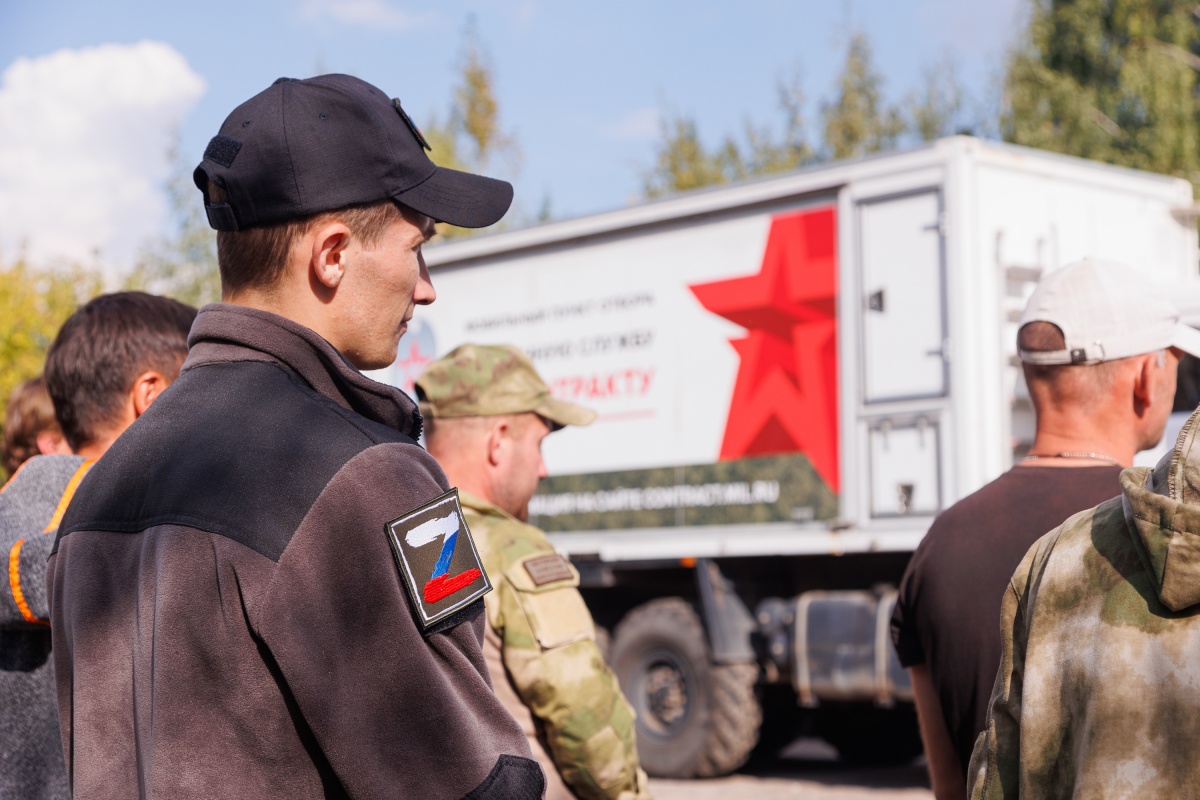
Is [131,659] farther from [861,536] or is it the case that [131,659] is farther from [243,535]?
[861,536]

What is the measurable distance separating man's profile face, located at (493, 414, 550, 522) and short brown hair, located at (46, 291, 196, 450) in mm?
878

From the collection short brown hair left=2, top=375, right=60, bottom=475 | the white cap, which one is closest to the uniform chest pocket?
the white cap

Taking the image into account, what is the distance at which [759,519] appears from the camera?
31.9ft

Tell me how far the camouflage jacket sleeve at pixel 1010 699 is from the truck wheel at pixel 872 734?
29.5 feet

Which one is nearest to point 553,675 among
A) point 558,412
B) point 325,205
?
point 558,412

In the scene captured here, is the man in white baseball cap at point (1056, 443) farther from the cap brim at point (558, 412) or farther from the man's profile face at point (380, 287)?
the man's profile face at point (380, 287)

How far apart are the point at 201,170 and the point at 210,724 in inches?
28.3

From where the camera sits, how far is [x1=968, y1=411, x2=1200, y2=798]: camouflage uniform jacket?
180 centimetres

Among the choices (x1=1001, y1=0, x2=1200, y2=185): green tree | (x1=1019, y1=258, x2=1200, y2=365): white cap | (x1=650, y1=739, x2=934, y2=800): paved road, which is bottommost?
(x1=650, y1=739, x2=934, y2=800): paved road

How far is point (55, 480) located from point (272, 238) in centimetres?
124

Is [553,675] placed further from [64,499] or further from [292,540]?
[292,540]

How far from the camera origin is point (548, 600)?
3.14 meters

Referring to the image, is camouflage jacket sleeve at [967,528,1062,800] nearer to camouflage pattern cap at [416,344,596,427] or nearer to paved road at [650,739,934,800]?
camouflage pattern cap at [416,344,596,427]

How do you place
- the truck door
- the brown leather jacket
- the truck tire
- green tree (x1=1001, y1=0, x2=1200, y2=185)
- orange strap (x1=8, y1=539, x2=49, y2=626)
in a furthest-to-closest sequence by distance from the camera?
green tree (x1=1001, y1=0, x2=1200, y2=185), the truck tire, the truck door, orange strap (x1=8, y1=539, x2=49, y2=626), the brown leather jacket
